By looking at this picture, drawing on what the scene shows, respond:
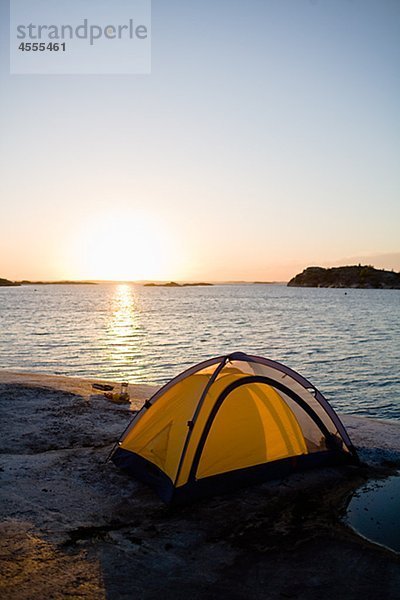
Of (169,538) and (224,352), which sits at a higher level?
(169,538)

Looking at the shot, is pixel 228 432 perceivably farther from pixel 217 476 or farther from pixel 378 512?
pixel 378 512

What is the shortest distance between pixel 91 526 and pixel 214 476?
2371mm

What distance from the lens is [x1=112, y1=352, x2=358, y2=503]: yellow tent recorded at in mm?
8648

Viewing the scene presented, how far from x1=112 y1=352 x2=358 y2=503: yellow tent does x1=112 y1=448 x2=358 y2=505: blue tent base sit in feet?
0.06

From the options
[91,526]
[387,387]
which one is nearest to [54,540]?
[91,526]

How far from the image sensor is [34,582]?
5.88 metres

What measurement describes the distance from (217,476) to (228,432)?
0.83m

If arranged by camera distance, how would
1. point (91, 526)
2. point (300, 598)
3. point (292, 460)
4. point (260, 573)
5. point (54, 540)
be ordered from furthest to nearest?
point (292, 460) → point (91, 526) → point (54, 540) → point (260, 573) → point (300, 598)

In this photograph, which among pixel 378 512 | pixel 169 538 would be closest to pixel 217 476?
pixel 169 538

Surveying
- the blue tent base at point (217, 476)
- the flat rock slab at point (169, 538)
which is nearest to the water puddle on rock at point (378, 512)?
the flat rock slab at point (169, 538)

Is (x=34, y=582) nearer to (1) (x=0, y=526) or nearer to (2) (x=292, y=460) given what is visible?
(1) (x=0, y=526)

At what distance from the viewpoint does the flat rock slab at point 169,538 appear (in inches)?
232

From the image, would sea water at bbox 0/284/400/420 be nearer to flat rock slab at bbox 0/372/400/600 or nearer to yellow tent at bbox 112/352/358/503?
yellow tent at bbox 112/352/358/503

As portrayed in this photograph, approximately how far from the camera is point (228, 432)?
9.18 m
